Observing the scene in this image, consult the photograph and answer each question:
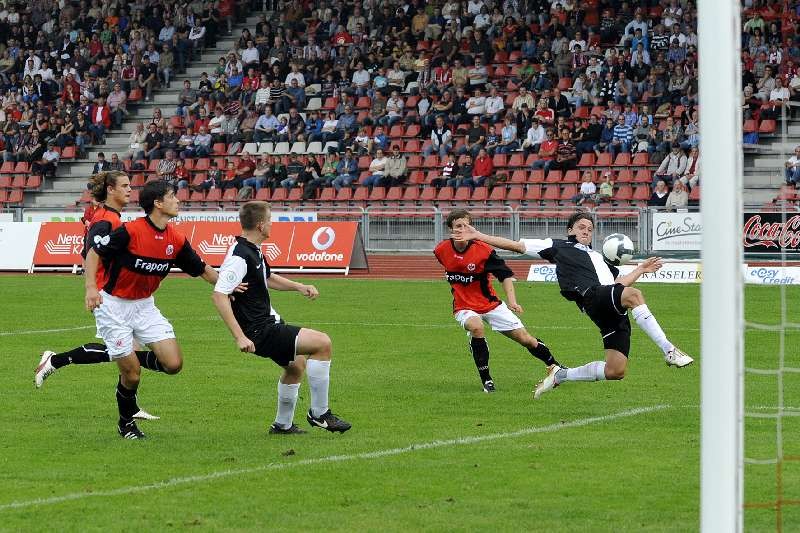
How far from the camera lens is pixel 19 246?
32.2 m

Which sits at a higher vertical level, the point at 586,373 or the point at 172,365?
the point at 172,365

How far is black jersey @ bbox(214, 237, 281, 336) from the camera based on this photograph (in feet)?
31.7

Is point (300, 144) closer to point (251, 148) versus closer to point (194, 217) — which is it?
point (251, 148)

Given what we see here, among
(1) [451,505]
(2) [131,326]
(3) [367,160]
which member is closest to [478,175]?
(3) [367,160]

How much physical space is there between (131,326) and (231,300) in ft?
2.72

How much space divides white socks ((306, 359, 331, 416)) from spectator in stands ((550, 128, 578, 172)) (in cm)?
2455

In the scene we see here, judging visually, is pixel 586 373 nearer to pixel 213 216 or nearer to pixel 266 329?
pixel 266 329

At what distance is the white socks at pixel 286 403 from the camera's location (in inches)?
392

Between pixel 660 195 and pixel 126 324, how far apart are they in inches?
860

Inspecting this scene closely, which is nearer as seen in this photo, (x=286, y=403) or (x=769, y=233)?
(x=286, y=403)

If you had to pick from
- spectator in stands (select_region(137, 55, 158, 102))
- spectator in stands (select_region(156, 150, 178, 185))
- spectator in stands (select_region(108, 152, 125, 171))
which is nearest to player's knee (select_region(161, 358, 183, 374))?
spectator in stands (select_region(156, 150, 178, 185))

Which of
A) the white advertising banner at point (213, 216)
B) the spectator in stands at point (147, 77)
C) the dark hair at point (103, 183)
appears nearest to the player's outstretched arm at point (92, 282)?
the dark hair at point (103, 183)

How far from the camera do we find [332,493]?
7891 millimetres

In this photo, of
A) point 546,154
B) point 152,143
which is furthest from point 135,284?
point 152,143
